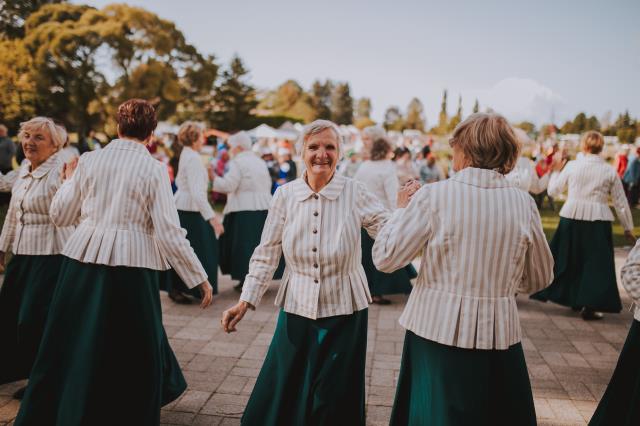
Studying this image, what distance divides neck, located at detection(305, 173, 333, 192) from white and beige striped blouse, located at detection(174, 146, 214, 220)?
3.33 m

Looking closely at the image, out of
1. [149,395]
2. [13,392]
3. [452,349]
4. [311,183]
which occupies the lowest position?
[13,392]

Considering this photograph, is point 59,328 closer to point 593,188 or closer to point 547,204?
point 593,188

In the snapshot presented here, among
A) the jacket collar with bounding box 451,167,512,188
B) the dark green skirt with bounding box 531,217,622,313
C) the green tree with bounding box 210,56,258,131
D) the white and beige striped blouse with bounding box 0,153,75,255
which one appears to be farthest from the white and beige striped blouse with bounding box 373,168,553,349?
the green tree with bounding box 210,56,258,131

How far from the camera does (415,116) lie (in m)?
127

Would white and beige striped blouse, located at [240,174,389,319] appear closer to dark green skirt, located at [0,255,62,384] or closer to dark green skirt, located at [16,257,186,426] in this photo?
dark green skirt, located at [16,257,186,426]

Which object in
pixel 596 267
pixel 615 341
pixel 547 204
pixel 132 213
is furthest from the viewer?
pixel 547 204

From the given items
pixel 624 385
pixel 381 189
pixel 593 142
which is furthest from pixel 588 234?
pixel 624 385

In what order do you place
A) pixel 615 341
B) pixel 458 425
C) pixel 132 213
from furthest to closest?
1. pixel 615 341
2. pixel 132 213
3. pixel 458 425

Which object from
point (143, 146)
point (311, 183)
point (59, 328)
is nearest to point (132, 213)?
point (143, 146)

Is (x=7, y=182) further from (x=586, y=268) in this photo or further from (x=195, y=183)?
(x=586, y=268)

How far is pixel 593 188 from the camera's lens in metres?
5.78

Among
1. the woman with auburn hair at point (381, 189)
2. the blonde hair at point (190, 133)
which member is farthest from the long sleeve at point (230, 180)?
the woman with auburn hair at point (381, 189)

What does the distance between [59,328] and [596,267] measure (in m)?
5.63

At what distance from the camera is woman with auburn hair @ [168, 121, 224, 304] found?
603cm
